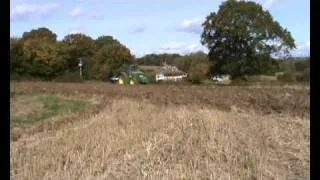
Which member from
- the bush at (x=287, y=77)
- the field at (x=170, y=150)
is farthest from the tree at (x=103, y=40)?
the field at (x=170, y=150)

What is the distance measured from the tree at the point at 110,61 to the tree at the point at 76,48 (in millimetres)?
4498

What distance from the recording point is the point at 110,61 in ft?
259

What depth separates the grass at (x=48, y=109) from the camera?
20.5m

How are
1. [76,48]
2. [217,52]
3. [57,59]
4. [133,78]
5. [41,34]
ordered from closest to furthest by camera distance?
[133,78] → [217,52] → [57,59] → [76,48] → [41,34]

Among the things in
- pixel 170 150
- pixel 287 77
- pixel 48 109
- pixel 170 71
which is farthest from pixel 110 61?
pixel 170 150

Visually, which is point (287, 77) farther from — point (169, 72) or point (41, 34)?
point (41, 34)

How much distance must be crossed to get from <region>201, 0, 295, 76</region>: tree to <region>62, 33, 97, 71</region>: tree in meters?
22.6

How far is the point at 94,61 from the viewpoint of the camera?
7931cm

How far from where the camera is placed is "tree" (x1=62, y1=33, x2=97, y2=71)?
82875 mm

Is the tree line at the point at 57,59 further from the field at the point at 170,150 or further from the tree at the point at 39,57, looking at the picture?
the field at the point at 170,150

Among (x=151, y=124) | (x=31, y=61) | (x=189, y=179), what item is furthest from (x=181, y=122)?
(x=31, y=61)

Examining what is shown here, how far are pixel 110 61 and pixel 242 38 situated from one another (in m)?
21.1

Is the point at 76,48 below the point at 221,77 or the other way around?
the other way around
